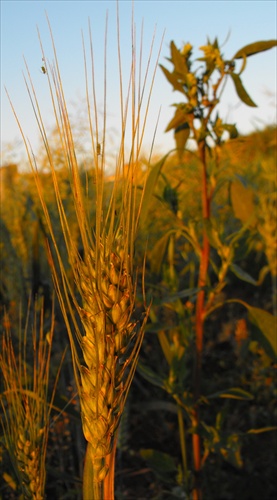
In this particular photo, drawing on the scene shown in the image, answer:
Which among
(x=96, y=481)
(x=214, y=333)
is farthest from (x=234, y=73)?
(x=214, y=333)

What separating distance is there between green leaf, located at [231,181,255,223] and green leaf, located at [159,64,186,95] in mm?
274

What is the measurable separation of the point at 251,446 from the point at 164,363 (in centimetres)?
60

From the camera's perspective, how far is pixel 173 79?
121 cm

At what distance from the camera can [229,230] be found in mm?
3604

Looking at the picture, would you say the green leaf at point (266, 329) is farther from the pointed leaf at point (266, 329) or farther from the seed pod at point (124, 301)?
the seed pod at point (124, 301)

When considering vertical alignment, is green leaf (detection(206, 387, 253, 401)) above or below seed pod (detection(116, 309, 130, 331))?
below

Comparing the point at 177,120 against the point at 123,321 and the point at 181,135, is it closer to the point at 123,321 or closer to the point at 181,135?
the point at 181,135

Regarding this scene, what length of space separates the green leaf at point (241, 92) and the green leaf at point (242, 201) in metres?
0.19

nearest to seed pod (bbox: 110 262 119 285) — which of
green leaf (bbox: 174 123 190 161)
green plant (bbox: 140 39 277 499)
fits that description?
green plant (bbox: 140 39 277 499)

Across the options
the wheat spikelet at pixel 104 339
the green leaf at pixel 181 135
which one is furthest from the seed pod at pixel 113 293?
the green leaf at pixel 181 135

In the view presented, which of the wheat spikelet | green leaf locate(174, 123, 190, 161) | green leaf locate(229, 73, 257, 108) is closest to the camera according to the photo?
the wheat spikelet

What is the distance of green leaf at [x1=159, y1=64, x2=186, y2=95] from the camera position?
120 centimetres

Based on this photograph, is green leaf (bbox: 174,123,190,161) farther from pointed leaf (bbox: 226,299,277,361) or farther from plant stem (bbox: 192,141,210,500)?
pointed leaf (bbox: 226,299,277,361)

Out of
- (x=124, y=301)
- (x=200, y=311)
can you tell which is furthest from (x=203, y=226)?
(x=124, y=301)
